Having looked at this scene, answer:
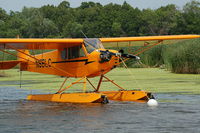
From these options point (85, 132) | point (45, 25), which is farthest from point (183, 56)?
point (45, 25)

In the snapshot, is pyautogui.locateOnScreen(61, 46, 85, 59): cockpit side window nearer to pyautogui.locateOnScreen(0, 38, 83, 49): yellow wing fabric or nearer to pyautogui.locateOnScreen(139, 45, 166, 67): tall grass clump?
pyautogui.locateOnScreen(0, 38, 83, 49): yellow wing fabric

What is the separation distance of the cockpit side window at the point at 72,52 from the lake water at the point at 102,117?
188 centimetres

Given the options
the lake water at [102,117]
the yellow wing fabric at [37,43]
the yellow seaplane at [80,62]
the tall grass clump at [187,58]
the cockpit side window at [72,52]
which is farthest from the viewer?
the tall grass clump at [187,58]

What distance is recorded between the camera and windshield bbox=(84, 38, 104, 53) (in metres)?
15.7

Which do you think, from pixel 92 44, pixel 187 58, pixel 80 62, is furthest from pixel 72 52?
pixel 187 58

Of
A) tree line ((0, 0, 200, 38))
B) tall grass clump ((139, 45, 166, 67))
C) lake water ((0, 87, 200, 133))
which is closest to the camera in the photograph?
lake water ((0, 87, 200, 133))

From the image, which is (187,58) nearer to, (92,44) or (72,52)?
(72,52)

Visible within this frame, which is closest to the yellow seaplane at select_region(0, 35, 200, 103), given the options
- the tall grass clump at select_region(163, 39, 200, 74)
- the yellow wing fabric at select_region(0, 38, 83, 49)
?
the yellow wing fabric at select_region(0, 38, 83, 49)

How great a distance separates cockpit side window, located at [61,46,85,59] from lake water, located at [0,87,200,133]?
1.88 m

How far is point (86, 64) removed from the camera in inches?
624

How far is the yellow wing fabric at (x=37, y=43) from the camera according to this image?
616 inches

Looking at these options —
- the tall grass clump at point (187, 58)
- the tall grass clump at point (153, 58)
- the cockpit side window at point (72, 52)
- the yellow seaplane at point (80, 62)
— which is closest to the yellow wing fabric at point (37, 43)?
the yellow seaplane at point (80, 62)

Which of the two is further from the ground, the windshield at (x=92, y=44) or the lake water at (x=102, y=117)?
the windshield at (x=92, y=44)

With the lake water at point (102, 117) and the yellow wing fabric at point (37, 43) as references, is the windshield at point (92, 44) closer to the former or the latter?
the yellow wing fabric at point (37, 43)
